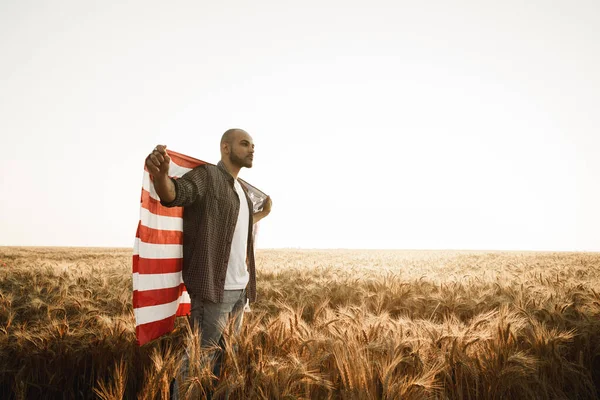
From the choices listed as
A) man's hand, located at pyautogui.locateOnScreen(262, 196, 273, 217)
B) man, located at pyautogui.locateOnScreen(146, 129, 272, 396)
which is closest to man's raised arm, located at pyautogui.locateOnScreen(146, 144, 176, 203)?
man, located at pyautogui.locateOnScreen(146, 129, 272, 396)

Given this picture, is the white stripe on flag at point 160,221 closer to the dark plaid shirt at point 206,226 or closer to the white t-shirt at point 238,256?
the dark plaid shirt at point 206,226

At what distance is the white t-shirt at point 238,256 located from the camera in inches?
96.0

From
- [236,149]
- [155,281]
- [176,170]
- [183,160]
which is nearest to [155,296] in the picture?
[155,281]

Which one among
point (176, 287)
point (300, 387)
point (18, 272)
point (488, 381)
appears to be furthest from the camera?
point (18, 272)

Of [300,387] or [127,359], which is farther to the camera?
[127,359]

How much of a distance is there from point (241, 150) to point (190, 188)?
2.01 ft

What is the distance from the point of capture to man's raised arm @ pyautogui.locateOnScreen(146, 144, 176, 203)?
6.29 feet

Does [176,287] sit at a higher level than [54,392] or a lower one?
higher

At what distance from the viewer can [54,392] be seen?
243cm

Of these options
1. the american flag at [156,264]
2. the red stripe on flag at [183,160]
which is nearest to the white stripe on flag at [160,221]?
the american flag at [156,264]

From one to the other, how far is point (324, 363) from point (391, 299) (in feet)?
9.69

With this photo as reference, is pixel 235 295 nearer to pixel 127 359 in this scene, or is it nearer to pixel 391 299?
pixel 127 359

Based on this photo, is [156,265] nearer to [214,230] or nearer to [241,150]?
[214,230]

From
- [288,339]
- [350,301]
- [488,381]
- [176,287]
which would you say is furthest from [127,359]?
[350,301]
